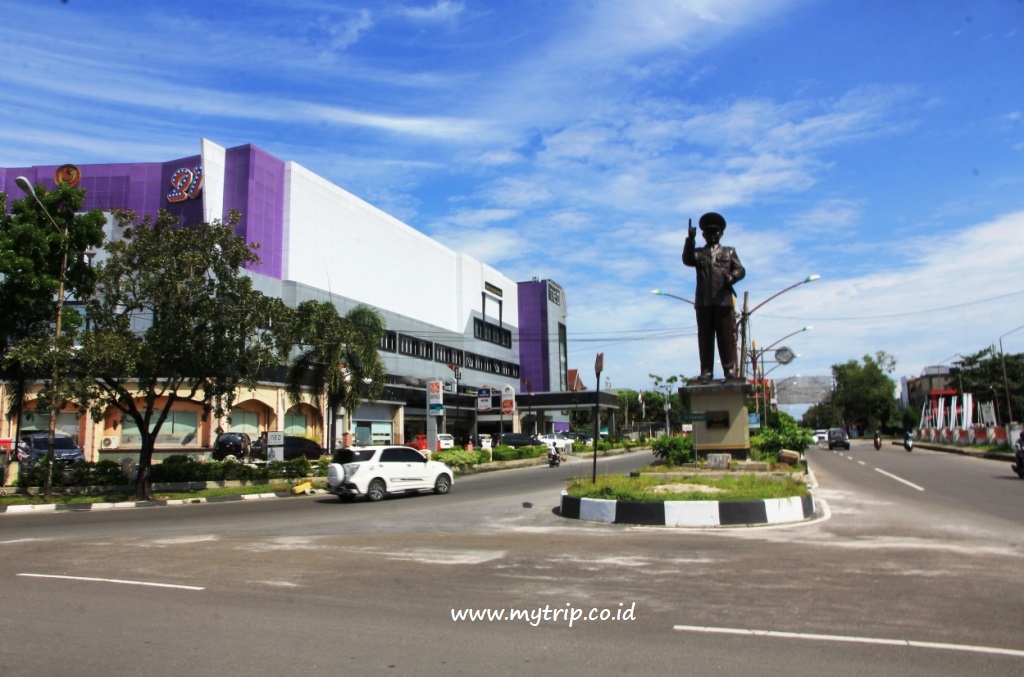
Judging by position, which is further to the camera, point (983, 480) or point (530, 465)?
point (530, 465)

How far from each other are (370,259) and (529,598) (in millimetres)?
60391

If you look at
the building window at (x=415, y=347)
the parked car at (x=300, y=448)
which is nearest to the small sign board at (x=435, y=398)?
the parked car at (x=300, y=448)

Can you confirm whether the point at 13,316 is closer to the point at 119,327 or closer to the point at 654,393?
the point at 119,327

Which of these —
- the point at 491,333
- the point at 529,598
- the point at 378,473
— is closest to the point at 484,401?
the point at 378,473

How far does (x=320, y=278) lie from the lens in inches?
2324

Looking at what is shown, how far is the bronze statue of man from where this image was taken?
1977 centimetres

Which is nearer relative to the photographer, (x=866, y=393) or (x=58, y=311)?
(x=58, y=311)

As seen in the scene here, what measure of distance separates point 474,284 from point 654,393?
5403 centimetres

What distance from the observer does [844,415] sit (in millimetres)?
129750

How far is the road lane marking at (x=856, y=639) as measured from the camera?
5.64m

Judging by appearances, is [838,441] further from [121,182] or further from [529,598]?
[529,598]

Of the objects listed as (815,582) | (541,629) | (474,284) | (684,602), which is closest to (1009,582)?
(815,582)

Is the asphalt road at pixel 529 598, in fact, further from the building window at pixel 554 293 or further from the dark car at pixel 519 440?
the building window at pixel 554 293

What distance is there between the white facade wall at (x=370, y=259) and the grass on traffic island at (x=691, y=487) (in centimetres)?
4340
